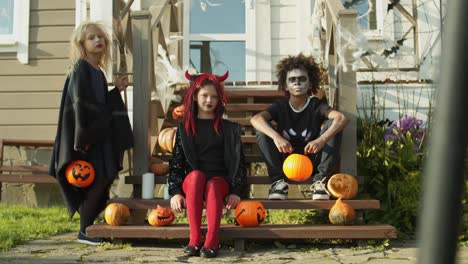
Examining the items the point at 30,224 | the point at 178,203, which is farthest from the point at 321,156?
the point at 30,224

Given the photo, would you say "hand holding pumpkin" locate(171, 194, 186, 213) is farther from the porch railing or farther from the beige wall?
the beige wall

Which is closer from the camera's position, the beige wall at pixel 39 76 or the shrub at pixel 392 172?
the shrub at pixel 392 172

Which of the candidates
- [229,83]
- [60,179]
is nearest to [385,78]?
[229,83]

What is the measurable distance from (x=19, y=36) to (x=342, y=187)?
15.5ft

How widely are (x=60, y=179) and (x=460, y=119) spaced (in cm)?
365

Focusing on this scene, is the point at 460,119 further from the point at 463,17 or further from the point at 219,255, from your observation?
the point at 219,255

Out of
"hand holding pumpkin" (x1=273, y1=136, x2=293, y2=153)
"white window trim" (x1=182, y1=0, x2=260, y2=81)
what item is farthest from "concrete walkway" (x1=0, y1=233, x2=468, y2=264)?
"white window trim" (x1=182, y1=0, x2=260, y2=81)

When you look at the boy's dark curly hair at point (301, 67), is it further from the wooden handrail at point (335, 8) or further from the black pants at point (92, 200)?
the black pants at point (92, 200)

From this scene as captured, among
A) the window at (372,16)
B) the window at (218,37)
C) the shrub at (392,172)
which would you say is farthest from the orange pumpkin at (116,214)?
the window at (372,16)

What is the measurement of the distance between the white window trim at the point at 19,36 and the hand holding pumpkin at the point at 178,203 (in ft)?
13.3

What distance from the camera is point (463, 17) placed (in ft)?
1.09

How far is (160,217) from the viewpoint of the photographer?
3.52m

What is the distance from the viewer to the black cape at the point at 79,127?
3658 millimetres

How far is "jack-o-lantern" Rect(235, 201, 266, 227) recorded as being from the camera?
11.2 ft
